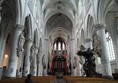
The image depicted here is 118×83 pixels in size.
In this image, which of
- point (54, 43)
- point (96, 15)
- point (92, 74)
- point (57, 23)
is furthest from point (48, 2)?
point (54, 43)

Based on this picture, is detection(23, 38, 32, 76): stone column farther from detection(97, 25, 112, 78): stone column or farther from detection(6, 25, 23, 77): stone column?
detection(97, 25, 112, 78): stone column

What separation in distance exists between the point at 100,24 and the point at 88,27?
13.6ft

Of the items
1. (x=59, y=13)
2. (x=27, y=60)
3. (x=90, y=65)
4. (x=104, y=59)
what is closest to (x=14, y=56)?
(x=27, y=60)

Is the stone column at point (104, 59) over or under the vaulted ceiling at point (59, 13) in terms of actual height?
under

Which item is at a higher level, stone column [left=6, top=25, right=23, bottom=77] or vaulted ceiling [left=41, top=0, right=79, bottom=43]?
vaulted ceiling [left=41, top=0, right=79, bottom=43]

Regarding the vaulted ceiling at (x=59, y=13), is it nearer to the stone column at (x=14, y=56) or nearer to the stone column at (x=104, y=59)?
the stone column at (x=104, y=59)

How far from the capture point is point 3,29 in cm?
1520

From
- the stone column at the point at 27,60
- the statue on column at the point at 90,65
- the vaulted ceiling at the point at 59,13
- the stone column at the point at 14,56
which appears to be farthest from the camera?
the vaulted ceiling at the point at 59,13

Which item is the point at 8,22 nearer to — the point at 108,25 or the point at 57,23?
the point at 108,25

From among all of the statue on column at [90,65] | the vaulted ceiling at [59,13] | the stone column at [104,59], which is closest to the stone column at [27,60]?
the statue on column at [90,65]

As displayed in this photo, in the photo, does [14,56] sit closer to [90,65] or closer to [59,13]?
[90,65]

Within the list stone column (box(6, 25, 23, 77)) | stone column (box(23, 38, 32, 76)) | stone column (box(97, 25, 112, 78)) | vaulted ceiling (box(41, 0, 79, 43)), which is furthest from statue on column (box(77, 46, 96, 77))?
vaulted ceiling (box(41, 0, 79, 43))

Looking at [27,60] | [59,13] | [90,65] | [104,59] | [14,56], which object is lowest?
[90,65]

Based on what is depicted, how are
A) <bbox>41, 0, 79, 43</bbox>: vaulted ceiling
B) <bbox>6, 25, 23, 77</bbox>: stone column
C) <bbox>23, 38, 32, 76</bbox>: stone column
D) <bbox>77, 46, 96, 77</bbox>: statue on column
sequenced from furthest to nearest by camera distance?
<bbox>41, 0, 79, 43</bbox>: vaulted ceiling → <bbox>23, 38, 32, 76</bbox>: stone column → <bbox>77, 46, 96, 77</bbox>: statue on column → <bbox>6, 25, 23, 77</bbox>: stone column
